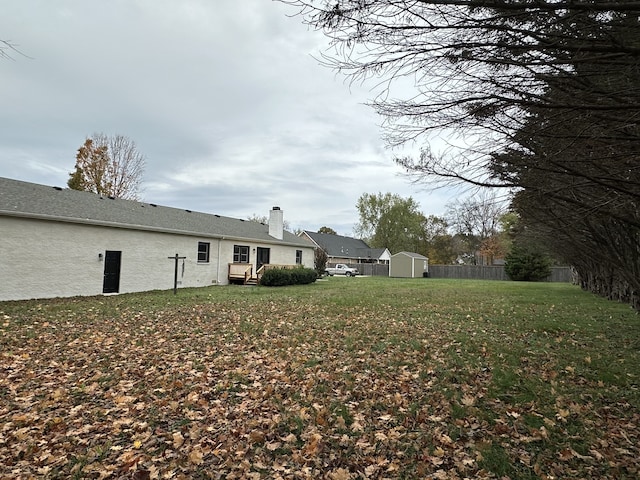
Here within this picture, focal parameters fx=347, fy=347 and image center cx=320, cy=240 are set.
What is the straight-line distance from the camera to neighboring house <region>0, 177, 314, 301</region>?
1129 cm

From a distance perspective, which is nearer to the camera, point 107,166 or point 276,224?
point 276,224

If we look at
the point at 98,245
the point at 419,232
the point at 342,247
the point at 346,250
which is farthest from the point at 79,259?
the point at 419,232

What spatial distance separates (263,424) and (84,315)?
25.2 feet

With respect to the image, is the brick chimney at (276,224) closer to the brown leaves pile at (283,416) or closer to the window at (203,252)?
the window at (203,252)

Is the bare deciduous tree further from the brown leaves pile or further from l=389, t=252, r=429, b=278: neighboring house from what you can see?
l=389, t=252, r=429, b=278: neighboring house

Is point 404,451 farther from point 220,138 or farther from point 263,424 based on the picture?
point 220,138

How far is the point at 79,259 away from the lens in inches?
500

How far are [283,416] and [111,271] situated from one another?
12752mm

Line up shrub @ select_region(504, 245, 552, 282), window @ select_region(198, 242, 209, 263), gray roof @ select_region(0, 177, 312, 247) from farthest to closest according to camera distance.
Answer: shrub @ select_region(504, 245, 552, 282), window @ select_region(198, 242, 209, 263), gray roof @ select_region(0, 177, 312, 247)

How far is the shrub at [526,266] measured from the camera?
95.6ft

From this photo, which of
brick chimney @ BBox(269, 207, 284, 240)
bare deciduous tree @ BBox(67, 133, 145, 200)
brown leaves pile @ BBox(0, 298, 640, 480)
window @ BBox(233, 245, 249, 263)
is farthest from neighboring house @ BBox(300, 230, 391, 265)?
brown leaves pile @ BBox(0, 298, 640, 480)

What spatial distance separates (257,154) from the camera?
21.0 metres

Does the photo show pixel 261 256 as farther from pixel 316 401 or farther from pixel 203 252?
pixel 316 401

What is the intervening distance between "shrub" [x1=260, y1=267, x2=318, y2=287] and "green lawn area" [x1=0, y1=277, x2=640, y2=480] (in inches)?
420
